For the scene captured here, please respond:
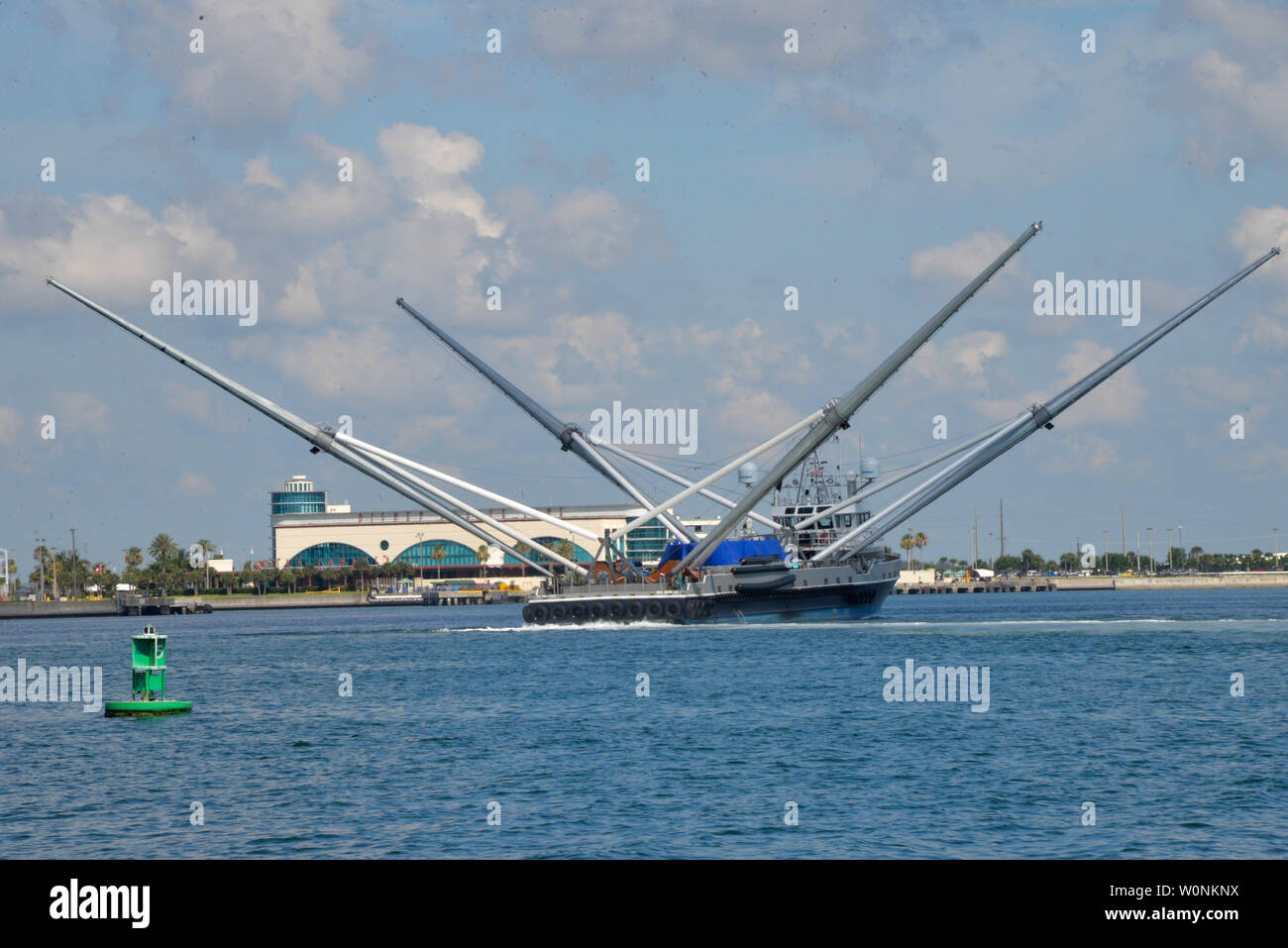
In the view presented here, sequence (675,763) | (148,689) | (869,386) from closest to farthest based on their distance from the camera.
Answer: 1. (675,763)
2. (148,689)
3. (869,386)

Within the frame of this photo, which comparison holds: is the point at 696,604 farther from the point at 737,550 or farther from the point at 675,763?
the point at 675,763

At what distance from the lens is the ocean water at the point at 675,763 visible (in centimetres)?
2211

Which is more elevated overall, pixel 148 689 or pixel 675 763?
pixel 148 689

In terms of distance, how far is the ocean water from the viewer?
22109mm

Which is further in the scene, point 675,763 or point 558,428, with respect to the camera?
point 558,428

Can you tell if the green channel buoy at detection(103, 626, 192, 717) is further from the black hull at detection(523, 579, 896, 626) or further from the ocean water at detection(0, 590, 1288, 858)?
the black hull at detection(523, 579, 896, 626)

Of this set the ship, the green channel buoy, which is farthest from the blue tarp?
the green channel buoy

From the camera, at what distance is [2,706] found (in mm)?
47094

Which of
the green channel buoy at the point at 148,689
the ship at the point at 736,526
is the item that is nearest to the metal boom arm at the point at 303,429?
the ship at the point at 736,526

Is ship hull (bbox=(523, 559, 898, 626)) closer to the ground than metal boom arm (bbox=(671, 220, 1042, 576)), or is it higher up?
closer to the ground

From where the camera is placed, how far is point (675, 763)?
30.1 m

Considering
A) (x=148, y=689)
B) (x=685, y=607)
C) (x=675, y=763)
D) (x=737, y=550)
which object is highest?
(x=737, y=550)

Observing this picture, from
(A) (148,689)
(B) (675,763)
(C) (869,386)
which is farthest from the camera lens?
(C) (869,386)

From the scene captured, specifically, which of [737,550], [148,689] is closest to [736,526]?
[737,550]
